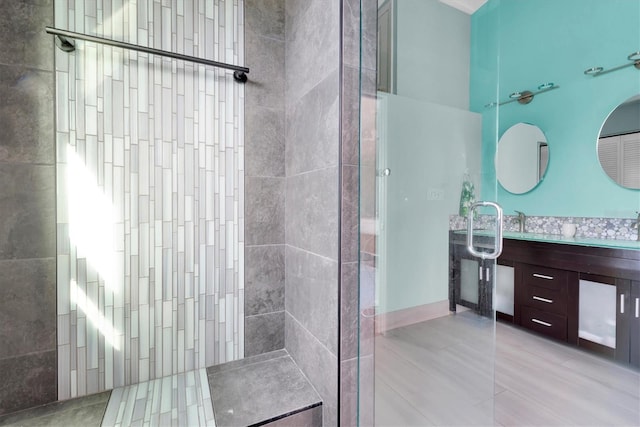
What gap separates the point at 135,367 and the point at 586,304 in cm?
271

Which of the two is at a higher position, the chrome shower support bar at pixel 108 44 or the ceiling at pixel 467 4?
the ceiling at pixel 467 4

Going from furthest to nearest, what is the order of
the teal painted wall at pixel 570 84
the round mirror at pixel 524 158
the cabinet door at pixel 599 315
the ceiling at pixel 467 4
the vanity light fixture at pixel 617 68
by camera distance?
the round mirror at pixel 524 158, the teal painted wall at pixel 570 84, the vanity light fixture at pixel 617 68, the cabinet door at pixel 599 315, the ceiling at pixel 467 4

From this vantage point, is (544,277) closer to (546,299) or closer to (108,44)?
(546,299)

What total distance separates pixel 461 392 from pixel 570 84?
8.44ft

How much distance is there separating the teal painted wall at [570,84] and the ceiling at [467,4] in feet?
4.76

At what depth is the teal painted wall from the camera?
6.55 ft

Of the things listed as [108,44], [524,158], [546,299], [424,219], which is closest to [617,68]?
[524,158]

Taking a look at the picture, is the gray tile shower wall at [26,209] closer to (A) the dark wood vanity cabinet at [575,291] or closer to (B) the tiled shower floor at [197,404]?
(B) the tiled shower floor at [197,404]

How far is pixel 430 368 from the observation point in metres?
1.16

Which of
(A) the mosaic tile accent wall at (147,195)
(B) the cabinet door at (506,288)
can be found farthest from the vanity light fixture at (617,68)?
(A) the mosaic tile accent wall at (147,195)

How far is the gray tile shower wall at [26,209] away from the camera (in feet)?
3.42

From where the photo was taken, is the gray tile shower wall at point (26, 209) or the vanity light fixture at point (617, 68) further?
the vanity light fixture at point (617, 68)

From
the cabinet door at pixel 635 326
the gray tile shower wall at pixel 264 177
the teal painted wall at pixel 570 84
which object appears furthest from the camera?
the teal painted wall at pixel 570 84

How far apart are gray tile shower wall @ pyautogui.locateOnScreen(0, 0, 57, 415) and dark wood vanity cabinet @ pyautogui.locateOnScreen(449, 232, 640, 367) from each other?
2.91m
